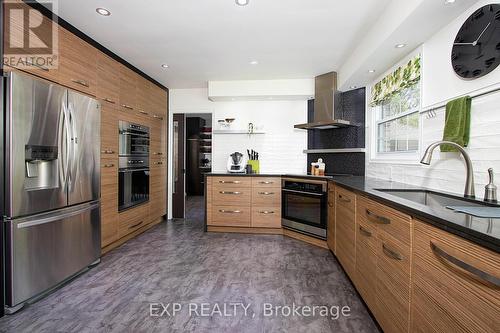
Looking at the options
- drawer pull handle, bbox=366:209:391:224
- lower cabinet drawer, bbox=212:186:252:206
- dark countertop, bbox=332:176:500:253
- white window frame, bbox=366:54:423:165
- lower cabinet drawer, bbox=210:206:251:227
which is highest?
white window frame, bbox=366:54:423:165

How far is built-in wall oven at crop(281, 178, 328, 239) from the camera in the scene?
3.12 meters

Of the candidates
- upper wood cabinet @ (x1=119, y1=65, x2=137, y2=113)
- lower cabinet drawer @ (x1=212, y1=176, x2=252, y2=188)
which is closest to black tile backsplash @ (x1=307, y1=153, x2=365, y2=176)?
lower cabinet drawer @ (x1=212, y1=176, x2=252, y2=188)

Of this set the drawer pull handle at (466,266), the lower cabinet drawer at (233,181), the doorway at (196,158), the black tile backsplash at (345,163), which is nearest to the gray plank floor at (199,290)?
the lower cabinet drawer at (233,181)

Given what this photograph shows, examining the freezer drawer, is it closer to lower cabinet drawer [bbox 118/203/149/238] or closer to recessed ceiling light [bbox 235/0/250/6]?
lower cabinet drawer [bbox 118/203/149/238]

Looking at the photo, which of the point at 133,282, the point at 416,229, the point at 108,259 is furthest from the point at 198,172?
the point at 416,229

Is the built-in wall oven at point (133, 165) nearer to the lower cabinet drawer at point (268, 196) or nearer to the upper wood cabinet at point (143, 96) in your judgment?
the upper wood cabinet at point (143, 96)

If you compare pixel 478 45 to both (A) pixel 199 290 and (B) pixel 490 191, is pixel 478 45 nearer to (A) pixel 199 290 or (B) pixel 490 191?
(B) pixel 490 191

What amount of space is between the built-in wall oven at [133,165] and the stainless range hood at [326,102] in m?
2.40

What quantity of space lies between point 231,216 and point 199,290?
5.64 feet

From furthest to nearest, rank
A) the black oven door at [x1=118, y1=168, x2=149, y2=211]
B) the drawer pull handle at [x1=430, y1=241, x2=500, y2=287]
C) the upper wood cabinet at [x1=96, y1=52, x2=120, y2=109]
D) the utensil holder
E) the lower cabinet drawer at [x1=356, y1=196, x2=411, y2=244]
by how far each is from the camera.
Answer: the utensil holder < the black oven door at [x1=118, y1=168, x2=149, y2=211] < the upper wood cabinet at [x1=96, y1=52, x2=120, y2=109] < the lower cabinet drawer at [x1=356, y1=196, x2=411, y2=244] < the drawer pull handle at [x1=430, y1=241, x2=500, y2=287]

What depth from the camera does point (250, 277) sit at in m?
2.32

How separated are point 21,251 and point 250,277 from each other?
180cm

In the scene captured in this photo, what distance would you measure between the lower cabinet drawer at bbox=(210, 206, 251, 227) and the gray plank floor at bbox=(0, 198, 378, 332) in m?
0.50

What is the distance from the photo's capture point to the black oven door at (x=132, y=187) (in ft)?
10.2
